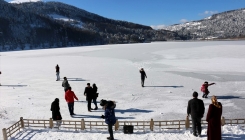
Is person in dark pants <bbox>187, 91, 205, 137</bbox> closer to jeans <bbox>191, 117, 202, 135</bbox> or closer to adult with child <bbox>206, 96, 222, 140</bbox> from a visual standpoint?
jeans <bbox>191, 117, 202, 135</bbox>

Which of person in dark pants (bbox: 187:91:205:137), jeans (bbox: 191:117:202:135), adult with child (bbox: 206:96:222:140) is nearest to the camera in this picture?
adult with child (bbox: 206:96:222:140)

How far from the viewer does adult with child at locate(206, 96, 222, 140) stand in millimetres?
6453

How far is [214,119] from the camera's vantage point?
6.57 meters

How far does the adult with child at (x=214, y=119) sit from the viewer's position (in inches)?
254

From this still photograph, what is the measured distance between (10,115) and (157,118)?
7.30 metres

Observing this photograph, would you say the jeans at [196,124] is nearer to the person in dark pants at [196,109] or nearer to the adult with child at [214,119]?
the person in dark pants at [196,109]

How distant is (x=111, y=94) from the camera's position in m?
15.7

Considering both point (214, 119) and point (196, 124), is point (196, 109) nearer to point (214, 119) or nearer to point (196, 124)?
point (196, 124)

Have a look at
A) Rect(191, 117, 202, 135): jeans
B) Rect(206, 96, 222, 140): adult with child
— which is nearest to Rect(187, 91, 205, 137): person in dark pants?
Rect(191, 117, 202, 135): jeans

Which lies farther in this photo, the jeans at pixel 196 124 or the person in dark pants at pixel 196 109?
the jeans at pixel 196 124

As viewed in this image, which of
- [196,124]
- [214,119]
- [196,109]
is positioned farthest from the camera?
[196,124]

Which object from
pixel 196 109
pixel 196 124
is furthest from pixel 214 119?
pixel 196 124

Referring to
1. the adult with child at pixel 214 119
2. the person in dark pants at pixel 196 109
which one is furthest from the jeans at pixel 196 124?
the adult with child at pixel 214 119

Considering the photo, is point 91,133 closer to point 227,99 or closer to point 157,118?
point 157,118
